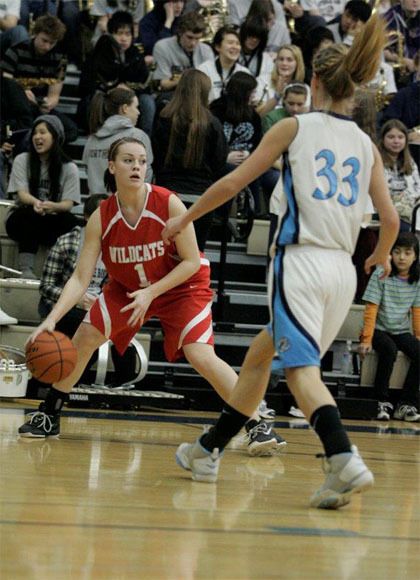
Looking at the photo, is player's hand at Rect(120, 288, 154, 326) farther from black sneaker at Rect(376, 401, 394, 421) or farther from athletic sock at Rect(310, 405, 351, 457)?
black sneaker at Rect(376, 401, 394, 421)

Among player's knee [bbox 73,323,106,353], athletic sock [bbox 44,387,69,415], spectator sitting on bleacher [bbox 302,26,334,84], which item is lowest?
athletic sock [bbox 44,387,69,415]

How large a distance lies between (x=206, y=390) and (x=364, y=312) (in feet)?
4.48

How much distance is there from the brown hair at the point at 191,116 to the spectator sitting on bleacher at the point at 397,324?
1.59 metres

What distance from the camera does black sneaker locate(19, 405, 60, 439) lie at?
18.2 feet

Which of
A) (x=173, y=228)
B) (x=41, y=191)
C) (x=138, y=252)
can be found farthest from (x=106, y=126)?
(x=173, y=228)

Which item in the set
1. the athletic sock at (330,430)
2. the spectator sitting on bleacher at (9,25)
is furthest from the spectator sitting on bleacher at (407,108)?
the athletic sock at (330,430)

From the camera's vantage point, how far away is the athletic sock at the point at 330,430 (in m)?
3.72

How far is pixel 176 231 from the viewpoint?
162 inches

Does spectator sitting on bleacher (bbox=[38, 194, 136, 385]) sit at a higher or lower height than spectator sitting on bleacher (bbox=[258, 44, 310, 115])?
lower

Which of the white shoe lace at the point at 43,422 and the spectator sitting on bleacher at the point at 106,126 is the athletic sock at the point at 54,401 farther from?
the spectator sitting on bleacher at the point at 106,126

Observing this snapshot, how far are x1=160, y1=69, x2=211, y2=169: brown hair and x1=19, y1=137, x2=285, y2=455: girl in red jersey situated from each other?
113 inches

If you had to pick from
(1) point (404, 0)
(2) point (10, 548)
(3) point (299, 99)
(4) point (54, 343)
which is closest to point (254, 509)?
(2) point (10, 548)

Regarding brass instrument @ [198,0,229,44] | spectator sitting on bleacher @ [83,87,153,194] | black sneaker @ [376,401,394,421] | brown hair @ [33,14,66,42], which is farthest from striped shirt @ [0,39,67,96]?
black sneaker @ [376,401,394,421]

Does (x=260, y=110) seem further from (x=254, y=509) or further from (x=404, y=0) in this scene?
(x=254, y=509)
